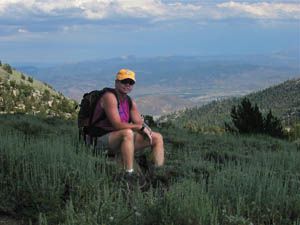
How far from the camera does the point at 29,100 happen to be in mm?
25359

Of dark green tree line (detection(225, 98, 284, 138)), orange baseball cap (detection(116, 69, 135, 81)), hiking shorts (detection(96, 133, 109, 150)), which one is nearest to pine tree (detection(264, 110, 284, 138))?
dark green tree line (detection(225, 98, 284, 138))

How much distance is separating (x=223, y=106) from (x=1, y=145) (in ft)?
358

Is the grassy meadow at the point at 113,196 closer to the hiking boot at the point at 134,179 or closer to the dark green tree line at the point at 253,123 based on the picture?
the hiking boot at the point at 134,179

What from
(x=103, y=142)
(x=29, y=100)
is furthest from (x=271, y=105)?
(x=103, y=142)

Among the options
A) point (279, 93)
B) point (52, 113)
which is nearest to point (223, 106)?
point (279, 93)

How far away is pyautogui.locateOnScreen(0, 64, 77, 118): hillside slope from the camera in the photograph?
23.6 meters

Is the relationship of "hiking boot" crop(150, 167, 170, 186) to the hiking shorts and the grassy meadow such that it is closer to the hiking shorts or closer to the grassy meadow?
the grassy meadow

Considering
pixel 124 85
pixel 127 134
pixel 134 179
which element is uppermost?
pixel 124 85

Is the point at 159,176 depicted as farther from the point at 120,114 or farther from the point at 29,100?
the point at 29,100

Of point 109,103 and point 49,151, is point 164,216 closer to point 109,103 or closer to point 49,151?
point 49,151

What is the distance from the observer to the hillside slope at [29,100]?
931 inches

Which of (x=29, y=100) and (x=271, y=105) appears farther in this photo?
(x=271, y=105)

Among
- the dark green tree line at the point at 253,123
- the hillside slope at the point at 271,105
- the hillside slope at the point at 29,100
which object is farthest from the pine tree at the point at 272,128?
the hillside slope at the point at 271,105

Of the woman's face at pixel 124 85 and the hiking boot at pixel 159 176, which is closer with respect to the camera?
the hiking boot at pixel 159 176
